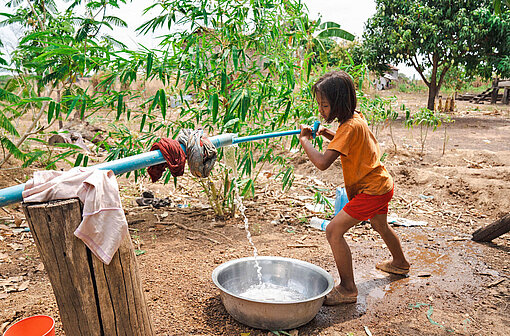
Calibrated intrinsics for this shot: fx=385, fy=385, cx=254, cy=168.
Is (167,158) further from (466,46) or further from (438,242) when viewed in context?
(466,46)

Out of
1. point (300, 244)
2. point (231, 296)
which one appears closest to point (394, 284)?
point (300, 244)

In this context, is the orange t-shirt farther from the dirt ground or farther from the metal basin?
the dirt ground

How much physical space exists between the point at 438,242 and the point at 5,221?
3882 mm

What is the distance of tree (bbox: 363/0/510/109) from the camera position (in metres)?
10.2

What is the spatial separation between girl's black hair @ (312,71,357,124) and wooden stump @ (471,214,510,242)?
67.5 inches

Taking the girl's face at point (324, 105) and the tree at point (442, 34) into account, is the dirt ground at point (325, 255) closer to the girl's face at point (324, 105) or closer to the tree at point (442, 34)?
the girl's face at point (324, 105)

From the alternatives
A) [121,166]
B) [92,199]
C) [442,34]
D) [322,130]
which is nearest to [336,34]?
[322,130]

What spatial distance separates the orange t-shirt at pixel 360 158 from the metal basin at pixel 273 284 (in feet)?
1.87

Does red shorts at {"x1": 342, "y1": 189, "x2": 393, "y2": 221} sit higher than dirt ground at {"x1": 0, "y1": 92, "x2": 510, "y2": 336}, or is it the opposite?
red shorts at {"x1": 342, "y1": 189, "x2": 393, "y2": 221}

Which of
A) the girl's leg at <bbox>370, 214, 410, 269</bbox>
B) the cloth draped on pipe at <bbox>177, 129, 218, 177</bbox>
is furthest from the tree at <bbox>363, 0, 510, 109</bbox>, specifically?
the cloth draped on pipe at <bbox>177, 129, 218, 177</bbox>

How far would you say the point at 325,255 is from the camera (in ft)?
10.1

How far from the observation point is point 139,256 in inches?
115

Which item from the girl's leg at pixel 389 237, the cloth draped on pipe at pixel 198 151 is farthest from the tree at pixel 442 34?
the cloth draped on pipe at pixel 198 151

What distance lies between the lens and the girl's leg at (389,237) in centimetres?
252
